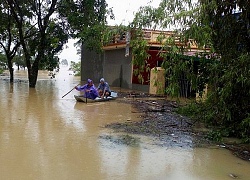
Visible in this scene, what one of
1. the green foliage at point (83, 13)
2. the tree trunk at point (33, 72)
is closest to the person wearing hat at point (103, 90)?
the green foliage at point (83, 13)

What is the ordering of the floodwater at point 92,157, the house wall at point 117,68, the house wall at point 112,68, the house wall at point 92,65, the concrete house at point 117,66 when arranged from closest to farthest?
1. the floodwater at point 92,157
2. the concrete house at point 117,66
3. the house wall at point 112,68
4. the house wall at point 117,68
5. the house wall at point 92,65

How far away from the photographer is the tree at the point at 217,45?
664 centimetres

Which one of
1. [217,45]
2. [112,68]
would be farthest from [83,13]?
[217,45]

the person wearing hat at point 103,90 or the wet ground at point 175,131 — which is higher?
the person wearing hat at point 103,90

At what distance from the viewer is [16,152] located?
5.72 metres

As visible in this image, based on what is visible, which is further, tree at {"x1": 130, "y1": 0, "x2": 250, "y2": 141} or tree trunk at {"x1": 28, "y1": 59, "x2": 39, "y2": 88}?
tree trunk at {"x1": 28, "y1": 59, "x2": 39, "y2": 88}

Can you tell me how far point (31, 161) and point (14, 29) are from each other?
73.1ft

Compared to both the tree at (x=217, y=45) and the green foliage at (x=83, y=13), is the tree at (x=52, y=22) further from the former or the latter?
the tree at (x=217, y=45)

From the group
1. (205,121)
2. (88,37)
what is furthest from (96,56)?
(205,121)

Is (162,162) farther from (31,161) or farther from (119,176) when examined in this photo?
(31,161)

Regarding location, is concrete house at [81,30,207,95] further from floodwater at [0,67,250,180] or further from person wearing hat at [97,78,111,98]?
floodwater at [0,67,250,180]

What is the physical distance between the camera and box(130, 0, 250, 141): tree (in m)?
6.64

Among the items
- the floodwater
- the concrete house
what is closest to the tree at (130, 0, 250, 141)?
the floodwater

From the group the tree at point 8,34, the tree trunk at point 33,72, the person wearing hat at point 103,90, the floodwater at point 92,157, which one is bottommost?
the floodwater at point 92,157
